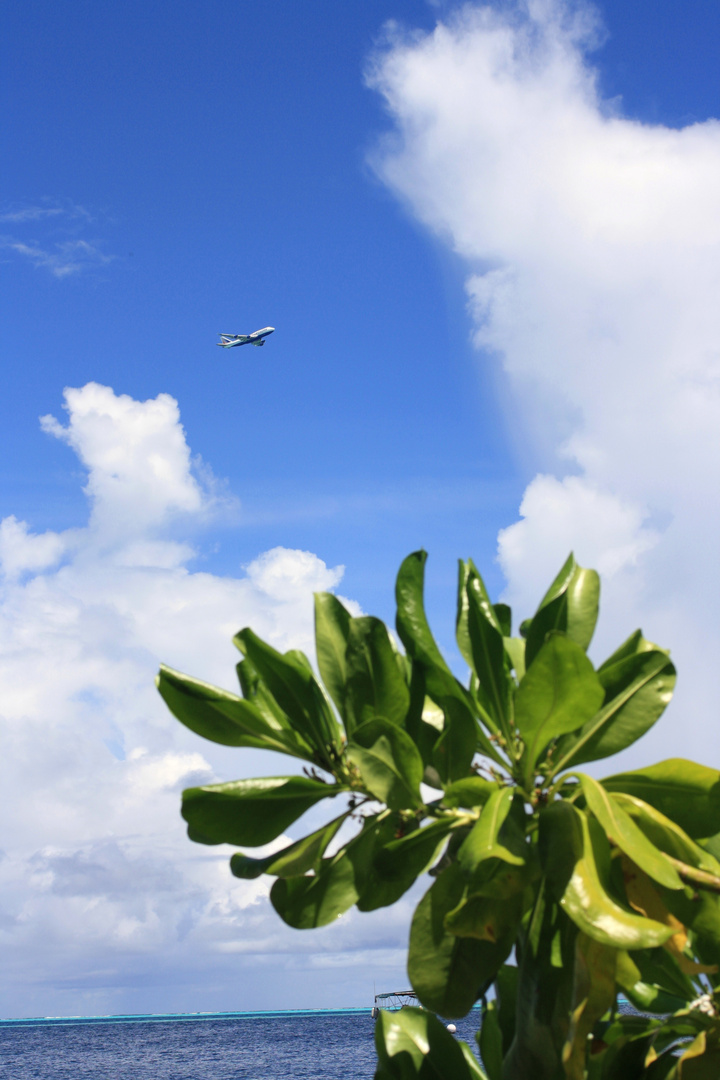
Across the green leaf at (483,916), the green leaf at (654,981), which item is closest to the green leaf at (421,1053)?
the green leaf at (654,981)

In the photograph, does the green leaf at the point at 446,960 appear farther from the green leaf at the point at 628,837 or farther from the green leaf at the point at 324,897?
the green leaf at the point at 628,837

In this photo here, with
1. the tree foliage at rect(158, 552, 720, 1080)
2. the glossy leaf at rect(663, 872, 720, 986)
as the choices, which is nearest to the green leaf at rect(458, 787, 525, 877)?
the tree foliage at rect(158, 552, 720, 1080)

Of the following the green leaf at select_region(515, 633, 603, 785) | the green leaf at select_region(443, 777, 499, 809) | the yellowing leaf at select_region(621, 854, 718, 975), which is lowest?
the yellowing leaf at select_region(621, 854, 718, 975)

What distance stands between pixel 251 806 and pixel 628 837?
1064 mm

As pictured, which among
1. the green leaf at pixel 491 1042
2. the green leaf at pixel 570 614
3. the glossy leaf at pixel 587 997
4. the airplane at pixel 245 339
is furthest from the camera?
the airplane at pixel 245 339

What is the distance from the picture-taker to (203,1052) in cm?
9331

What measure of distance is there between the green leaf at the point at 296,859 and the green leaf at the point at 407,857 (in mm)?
214

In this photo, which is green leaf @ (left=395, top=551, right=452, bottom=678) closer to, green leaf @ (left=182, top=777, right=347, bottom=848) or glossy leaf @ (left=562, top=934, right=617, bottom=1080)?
green leaf @ (left=182, top=777, right=347, bottom=848)

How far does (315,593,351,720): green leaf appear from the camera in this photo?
8.33 ft

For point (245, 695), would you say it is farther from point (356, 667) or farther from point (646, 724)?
point (646, 724)

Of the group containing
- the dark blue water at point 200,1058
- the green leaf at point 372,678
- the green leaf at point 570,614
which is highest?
the green leaf at point 570,614

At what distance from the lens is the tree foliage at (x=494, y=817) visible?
208 cm

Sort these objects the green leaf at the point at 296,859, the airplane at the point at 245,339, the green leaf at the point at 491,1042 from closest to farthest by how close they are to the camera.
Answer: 1. the green leaf at the point at 296,859
2. the green leaf at the point at 491,1042
3. the airplane at the point at 245,339

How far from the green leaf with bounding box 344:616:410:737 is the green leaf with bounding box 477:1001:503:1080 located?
1.25 m
